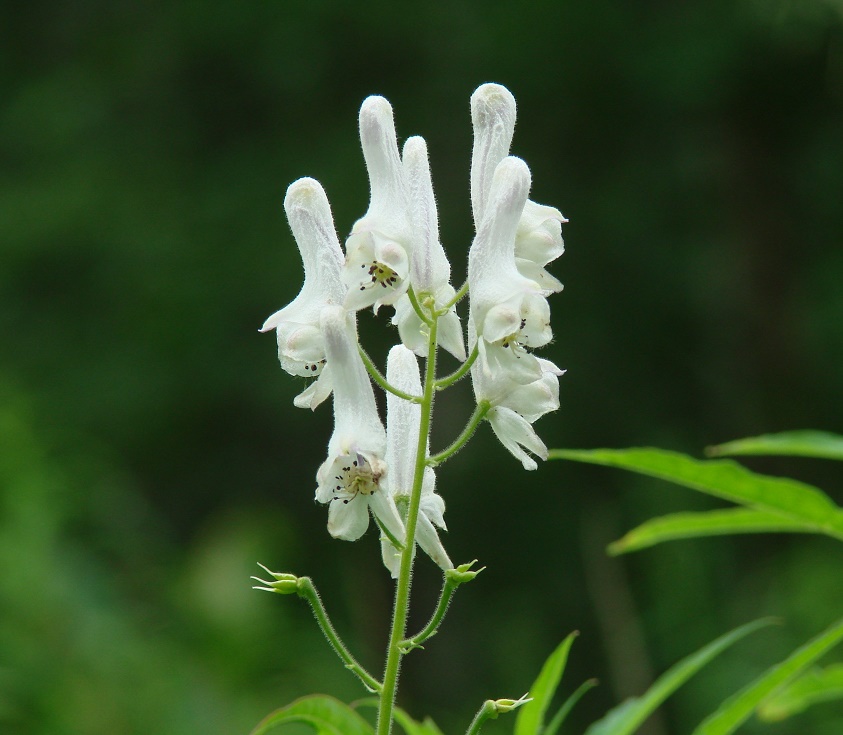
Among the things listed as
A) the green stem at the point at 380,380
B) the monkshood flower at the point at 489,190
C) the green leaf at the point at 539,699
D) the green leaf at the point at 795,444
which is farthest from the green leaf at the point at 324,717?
the green leaf at the point at 795,444

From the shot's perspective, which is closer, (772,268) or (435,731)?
(435,731)

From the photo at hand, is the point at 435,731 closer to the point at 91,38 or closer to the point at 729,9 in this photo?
the point at 729,9

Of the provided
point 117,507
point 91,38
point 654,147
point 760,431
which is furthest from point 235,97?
point 760,431

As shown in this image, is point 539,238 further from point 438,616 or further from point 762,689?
point 762,689

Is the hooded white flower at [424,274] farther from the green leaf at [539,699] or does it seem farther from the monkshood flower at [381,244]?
the green leaf at [539,699]

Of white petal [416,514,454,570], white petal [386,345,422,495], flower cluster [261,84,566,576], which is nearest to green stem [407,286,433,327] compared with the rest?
flower cluster [261,84,566,576]

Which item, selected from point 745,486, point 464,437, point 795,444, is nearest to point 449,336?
point 464,437

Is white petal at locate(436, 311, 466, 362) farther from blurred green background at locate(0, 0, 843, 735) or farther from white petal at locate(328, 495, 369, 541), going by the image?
blurred green background at locate(0, 0, 843, 735)
